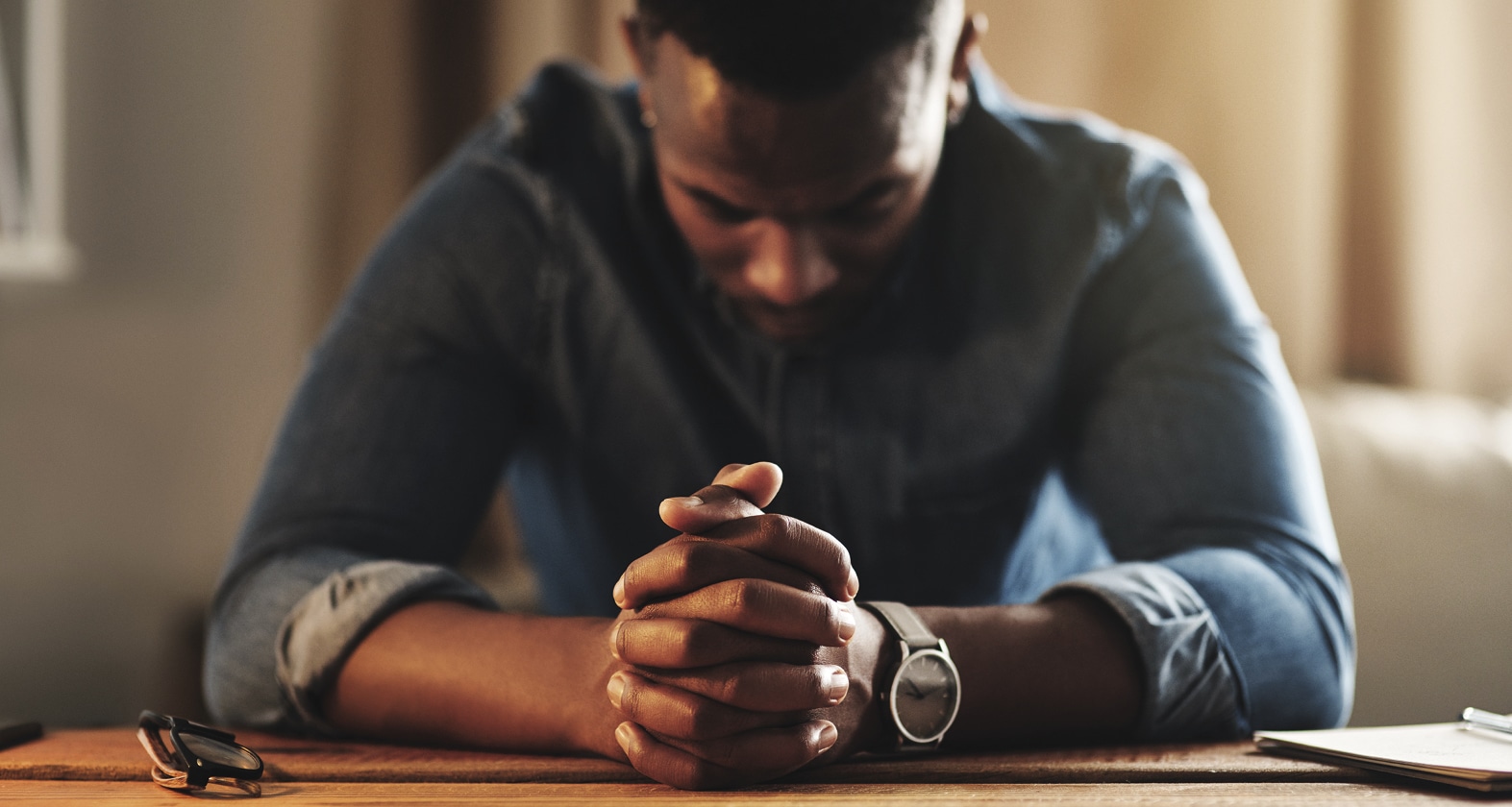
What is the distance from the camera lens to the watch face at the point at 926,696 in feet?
2.44

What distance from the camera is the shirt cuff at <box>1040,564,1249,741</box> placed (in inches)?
32.7

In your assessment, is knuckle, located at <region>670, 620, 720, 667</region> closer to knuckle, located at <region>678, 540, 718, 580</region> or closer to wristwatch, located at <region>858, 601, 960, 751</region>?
knuckle, located at <region>678, 540, 718, 580</region>

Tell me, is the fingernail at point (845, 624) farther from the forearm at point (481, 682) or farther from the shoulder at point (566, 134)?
the shoulder at point (566, 134)

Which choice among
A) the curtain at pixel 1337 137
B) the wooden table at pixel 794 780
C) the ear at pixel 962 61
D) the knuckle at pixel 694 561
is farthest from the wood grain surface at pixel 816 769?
the curtain at pixel 1337 137

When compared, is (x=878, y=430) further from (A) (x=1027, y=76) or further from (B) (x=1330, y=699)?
(A) (x=1027, y=76)

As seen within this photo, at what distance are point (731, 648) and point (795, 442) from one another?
513 mm

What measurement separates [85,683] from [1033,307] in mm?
1975

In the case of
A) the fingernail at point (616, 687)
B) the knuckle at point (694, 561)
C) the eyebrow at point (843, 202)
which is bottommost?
the fingernail at point (616, 687)

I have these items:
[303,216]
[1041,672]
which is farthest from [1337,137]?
[303,216]

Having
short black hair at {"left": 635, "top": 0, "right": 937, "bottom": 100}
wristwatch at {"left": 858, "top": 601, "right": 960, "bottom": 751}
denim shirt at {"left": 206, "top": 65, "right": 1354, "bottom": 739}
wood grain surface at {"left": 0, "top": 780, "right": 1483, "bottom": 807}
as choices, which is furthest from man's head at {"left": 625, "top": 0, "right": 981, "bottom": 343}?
wood grain surface at {"left": 0, "top": 780, "right": 1483, "bottom": 807}

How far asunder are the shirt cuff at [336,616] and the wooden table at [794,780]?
70 mm

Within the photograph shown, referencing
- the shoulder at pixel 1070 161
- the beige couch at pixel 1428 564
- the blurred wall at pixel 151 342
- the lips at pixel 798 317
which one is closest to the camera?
the lips at pixel 798 317

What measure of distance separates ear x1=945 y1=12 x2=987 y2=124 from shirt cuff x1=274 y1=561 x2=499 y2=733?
639 millimetres

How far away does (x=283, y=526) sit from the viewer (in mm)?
1001
